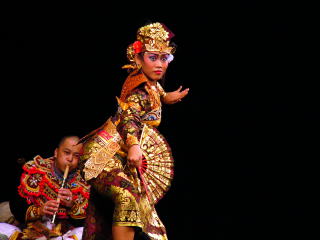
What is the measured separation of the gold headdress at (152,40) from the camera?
10.7ft

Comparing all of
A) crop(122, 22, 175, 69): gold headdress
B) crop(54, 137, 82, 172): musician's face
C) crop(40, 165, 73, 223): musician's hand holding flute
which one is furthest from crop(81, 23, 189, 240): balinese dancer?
crop(54, 137, 82, 172): musician's face

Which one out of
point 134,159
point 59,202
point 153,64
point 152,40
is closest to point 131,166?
point 134,159

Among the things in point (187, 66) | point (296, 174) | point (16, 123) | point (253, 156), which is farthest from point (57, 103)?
point (296, 174)

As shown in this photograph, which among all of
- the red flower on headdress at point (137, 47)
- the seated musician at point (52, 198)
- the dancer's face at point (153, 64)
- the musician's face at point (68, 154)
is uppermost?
the red flower on headdress at point (137, 47)

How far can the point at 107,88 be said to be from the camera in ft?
14.7

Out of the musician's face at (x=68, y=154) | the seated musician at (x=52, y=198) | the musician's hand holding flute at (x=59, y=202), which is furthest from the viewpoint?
the musician's face at (x=68, y=154)

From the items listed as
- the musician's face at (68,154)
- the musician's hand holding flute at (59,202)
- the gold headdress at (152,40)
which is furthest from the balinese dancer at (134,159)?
the musician's face at (68,154)

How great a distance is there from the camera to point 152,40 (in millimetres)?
3252

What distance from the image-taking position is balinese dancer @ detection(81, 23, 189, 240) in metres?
2.98

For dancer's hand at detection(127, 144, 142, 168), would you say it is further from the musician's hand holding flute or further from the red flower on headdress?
the musician's hand holding flute

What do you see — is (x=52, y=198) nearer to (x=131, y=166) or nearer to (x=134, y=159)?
(x=131, y=166)

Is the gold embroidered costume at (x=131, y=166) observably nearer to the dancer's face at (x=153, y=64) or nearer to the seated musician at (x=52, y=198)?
the dancer's face at (x=153, y=64)

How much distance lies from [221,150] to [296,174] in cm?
50

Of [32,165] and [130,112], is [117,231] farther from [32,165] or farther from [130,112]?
[32,165]
